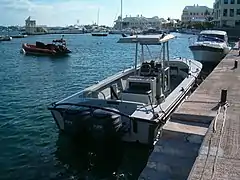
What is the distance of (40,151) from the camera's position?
9.78 m

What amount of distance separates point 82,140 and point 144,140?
5.83 ft

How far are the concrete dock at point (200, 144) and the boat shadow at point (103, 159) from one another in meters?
1.26

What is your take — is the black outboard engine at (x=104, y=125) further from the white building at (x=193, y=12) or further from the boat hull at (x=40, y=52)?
the white building at (x=193, y=12)

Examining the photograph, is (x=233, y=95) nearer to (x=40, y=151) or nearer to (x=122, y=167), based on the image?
(x=122, y=167)

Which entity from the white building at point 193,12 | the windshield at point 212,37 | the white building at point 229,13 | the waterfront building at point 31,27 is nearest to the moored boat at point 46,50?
the windshield at point 212,37

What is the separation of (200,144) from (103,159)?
10.6ft

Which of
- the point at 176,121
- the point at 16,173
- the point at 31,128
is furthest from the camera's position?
the point at 31,128

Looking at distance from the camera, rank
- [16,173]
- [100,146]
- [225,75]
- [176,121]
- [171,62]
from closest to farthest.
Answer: [176,121] < [16,173] < [100,146] < [225,75] < [171,62]

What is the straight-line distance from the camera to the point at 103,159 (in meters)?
9.04

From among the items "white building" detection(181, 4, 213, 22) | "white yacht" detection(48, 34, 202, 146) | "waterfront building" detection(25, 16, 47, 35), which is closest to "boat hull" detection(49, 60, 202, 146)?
"white yacht" detection(48, 34, 202, 146)

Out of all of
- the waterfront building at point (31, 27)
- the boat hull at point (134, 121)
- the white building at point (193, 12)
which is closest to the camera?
the boat hull at point (134, 121)

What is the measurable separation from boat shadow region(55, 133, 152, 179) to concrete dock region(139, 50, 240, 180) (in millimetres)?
1259

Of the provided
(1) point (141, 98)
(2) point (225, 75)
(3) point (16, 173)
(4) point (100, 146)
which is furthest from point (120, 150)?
(2) point (225, 75)

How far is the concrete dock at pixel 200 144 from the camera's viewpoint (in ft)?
15.9
